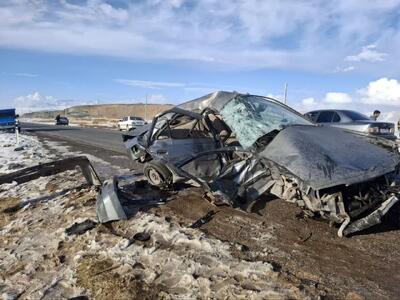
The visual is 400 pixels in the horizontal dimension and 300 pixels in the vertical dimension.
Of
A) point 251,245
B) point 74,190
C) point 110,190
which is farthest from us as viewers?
point 74,190

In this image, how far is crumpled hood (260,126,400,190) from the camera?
456 centimetres

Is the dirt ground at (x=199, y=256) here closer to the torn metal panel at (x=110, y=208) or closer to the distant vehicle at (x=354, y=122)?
the torn metal panel at (x=110, y=208)

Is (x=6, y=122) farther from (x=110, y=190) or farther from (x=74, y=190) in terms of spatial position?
(x=110, y=190)

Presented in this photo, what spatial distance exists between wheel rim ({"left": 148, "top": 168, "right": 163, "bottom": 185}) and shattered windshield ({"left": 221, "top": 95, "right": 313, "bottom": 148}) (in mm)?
1658

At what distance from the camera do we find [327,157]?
15.9 feet

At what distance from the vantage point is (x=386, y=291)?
143 inches

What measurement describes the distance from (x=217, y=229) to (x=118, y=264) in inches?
53.4

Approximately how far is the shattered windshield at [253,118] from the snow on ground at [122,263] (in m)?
1.48

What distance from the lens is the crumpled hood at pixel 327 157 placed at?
456 centimetres

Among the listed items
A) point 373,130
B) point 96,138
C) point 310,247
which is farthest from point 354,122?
point 96,138

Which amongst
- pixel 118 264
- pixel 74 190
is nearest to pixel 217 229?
pixel 118 264

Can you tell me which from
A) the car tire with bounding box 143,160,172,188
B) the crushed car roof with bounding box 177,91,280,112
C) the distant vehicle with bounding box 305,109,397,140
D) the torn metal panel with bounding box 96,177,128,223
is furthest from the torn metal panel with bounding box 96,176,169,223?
the distant vehicle with bounding box 305,109,397,140

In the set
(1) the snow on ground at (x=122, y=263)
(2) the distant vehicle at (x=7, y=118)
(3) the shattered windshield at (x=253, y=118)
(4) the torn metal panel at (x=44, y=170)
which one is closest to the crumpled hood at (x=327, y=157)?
(3) the shattered windshield at (x=253, y=118)

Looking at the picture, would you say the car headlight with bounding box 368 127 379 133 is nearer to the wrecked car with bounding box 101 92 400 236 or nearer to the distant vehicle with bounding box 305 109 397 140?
the distant vehicle with bounding box 305 109 397 140
